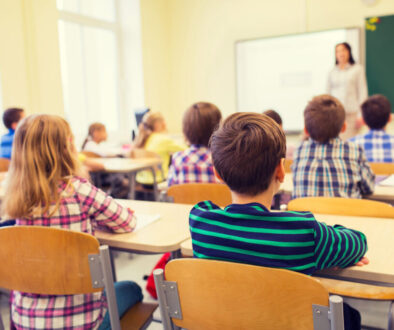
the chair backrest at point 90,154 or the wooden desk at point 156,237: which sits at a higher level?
the chair backrest at point 90,154

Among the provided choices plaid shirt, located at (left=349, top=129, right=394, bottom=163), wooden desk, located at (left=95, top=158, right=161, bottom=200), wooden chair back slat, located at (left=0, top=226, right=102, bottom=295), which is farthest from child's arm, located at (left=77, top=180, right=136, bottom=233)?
wooden desk, located at (left=95, top=158, right=161, bottom=200)

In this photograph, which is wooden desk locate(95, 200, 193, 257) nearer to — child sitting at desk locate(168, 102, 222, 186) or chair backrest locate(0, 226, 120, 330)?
chair backrest locate(0, 226, 120, 330)

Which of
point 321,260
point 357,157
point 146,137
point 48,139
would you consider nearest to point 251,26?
point 146,137

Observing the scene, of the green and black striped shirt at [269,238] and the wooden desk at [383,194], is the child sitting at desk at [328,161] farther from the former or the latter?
the green and black striped shirt at [269,238]

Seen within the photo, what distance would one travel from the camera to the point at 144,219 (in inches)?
74.2

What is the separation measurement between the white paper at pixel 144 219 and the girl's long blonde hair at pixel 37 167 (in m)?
0.36

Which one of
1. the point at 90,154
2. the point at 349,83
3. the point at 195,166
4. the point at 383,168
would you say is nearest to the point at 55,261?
the point at 195,166

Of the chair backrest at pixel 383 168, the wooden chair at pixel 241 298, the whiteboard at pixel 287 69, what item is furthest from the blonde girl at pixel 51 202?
the whiteboard at pixel 287 69

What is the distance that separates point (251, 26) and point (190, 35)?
979 millimetres

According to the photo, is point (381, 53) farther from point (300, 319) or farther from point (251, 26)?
point (300, 319)

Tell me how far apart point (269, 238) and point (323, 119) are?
4.37ft

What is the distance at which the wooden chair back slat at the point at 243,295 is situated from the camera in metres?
0.95

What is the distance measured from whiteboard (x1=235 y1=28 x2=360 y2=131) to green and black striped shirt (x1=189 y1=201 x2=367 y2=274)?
15.7 feet

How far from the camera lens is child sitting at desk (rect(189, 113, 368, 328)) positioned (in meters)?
1.07
